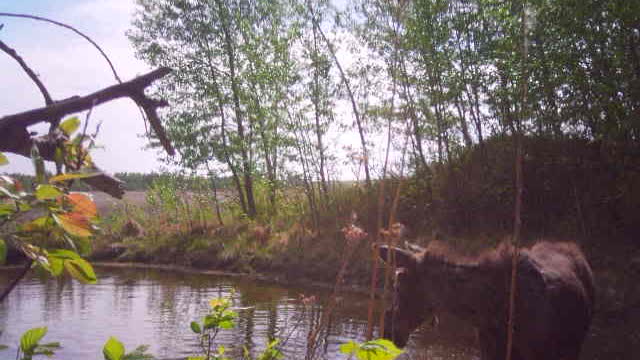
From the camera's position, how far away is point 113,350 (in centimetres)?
143

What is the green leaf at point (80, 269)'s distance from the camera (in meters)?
1.26

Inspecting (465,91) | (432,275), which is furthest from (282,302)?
(432,275)

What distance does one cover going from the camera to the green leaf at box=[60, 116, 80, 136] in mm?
1396

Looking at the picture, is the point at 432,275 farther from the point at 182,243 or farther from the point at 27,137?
the point at 182,243

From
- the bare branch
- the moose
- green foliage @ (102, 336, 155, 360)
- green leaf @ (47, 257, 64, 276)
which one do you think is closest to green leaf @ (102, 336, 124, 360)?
green foliage @ (102, 336, 155, 360)

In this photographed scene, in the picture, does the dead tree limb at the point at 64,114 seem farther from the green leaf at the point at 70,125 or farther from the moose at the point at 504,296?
the moose at the point at 504,296

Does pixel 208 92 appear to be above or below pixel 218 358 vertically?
above

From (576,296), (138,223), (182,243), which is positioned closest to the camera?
(576,296)

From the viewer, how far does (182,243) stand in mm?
21812

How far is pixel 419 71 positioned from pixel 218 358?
46.3 feet

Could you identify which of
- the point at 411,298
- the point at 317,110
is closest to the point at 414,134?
the point at 317,110

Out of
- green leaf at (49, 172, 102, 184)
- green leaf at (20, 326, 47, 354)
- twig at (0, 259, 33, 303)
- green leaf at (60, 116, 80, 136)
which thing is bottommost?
green leaf at (20, 326, 47, 354)

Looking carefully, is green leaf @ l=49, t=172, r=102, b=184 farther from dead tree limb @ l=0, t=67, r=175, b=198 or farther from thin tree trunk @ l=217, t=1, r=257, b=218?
→ thin tree trunk @ l=217, t=1, r=257, b=218

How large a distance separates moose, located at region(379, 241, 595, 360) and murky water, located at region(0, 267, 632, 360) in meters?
0.94
